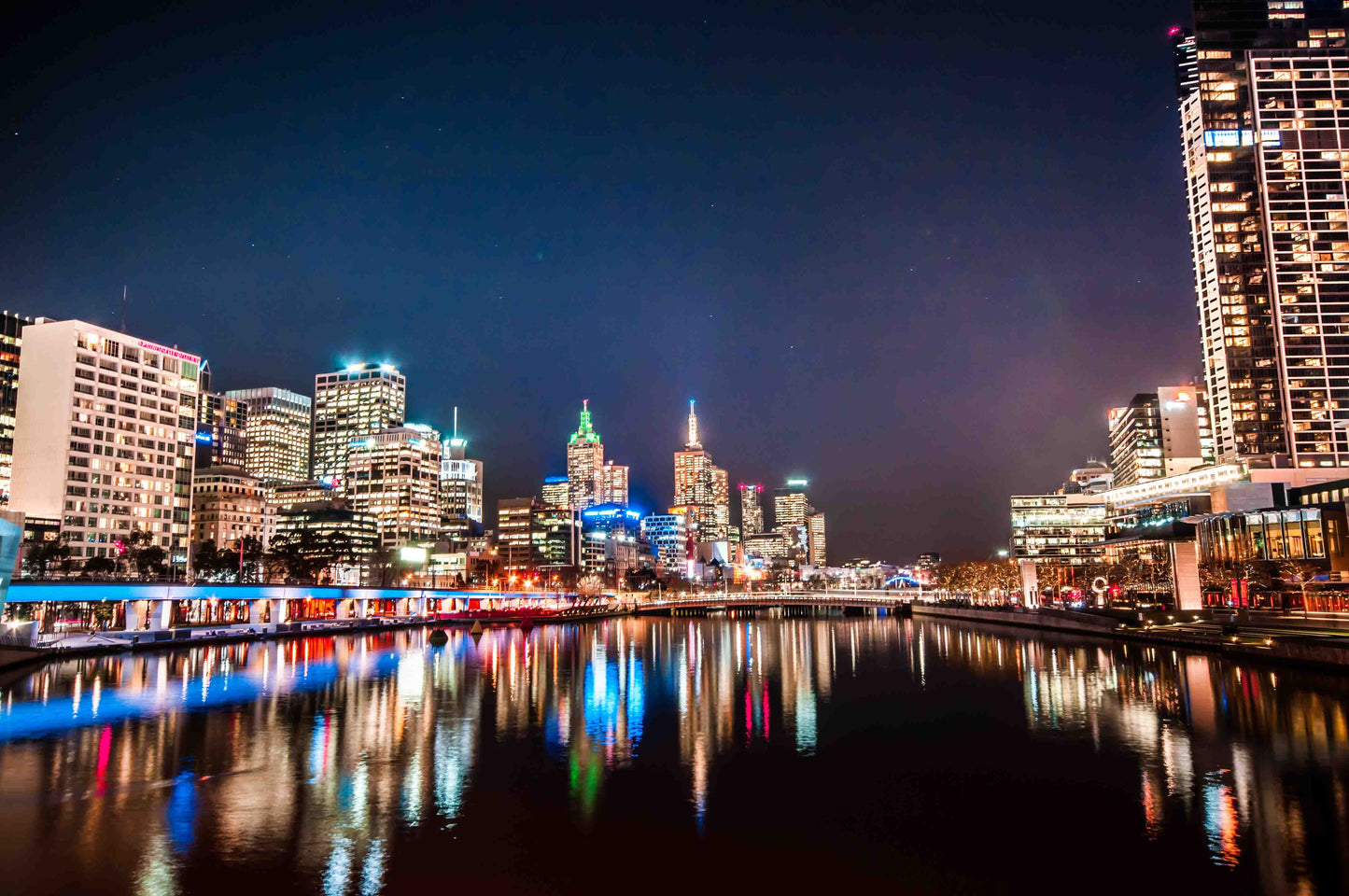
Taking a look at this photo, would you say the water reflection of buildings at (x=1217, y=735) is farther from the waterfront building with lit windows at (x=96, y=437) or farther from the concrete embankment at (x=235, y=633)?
the waterfront building with lit windows at (x=96, y=437)

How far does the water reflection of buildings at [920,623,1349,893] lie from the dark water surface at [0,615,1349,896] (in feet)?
0.51

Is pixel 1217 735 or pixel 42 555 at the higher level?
pixel 42 555

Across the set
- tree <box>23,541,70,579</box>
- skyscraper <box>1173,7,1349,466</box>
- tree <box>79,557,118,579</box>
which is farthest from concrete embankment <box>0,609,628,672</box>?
skyscraper <box>1173,7,1349,466</box>

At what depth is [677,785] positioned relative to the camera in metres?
27.8

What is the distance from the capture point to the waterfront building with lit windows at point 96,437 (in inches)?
5118

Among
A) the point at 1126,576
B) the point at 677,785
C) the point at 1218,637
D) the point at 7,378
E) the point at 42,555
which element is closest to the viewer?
the point at 677,785

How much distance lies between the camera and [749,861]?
805 inches

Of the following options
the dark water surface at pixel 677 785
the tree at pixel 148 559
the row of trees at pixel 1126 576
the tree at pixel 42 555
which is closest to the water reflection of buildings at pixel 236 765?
the dark water surface at pixel 677 785

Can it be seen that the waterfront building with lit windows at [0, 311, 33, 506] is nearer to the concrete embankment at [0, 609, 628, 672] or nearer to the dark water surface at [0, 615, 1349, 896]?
the concrete embankment at [0, 609, 628, 672]

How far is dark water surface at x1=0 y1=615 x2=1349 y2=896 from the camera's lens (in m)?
19.6

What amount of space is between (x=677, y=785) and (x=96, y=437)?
140398 millimetres

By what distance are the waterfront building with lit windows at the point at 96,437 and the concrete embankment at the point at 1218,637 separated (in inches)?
5046

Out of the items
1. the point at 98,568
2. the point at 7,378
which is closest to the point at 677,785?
the point at 98,568

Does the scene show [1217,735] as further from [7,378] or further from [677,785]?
[7,378]
